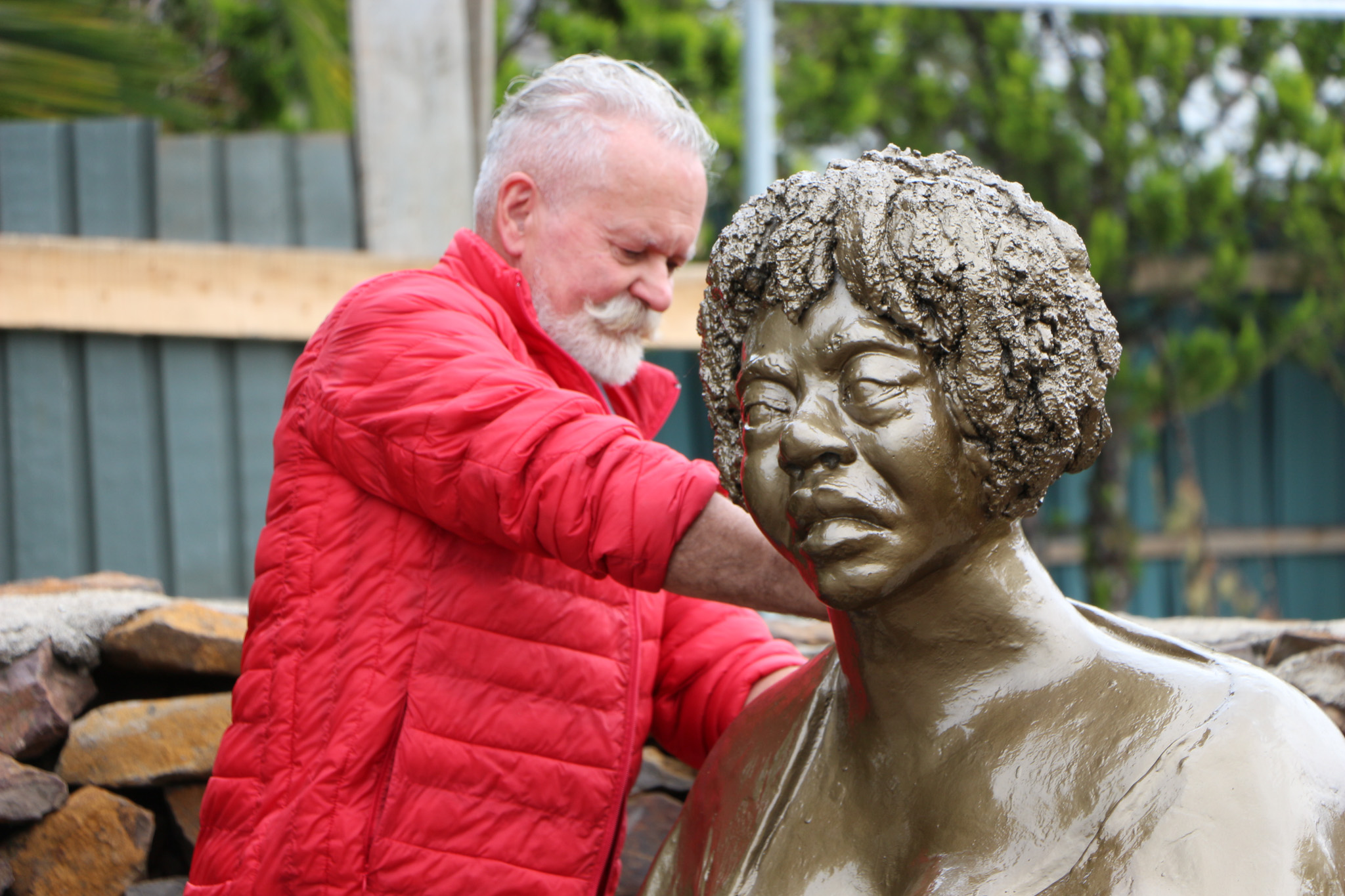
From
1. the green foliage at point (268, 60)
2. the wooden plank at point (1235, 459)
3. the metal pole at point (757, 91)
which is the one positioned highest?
the green foliage at point (268, 60)

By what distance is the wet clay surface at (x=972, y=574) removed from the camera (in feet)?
3.90

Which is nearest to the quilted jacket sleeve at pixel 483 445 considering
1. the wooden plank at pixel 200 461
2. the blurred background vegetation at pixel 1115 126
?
the wooden plank at pixel 200 461

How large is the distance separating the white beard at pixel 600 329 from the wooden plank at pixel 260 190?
90.4 inches

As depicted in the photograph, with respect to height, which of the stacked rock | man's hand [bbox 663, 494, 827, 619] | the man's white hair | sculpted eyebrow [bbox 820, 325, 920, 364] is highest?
the man's white hair

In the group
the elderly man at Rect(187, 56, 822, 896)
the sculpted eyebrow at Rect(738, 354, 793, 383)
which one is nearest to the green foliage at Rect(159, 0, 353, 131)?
the elderly man at Rect(187, 56, 822, 896)

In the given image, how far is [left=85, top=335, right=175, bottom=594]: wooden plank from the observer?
399 cm

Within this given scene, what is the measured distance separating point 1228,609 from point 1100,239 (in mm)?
2715

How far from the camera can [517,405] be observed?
5.84ft

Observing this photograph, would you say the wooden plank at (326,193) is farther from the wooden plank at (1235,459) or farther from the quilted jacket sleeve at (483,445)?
the wooden plank at (1235,459)

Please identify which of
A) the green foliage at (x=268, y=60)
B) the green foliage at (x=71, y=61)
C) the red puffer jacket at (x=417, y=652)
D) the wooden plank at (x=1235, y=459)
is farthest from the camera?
the wooden plank at (x=1235, y=459)

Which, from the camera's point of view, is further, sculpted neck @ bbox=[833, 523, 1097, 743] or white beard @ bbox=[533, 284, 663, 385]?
white beard @ bbox=[533, 284, 663, 385]

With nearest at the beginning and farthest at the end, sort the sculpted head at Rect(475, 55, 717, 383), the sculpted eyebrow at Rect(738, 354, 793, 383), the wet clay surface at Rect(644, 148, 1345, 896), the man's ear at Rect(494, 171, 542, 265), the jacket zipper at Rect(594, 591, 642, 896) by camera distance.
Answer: the wet clay surface at Rect(644, 148, 1345, 896)
the sculpted eyebrow at Rect(738, 354, 793, 383)
the jacket zipper at Rect(594, 591, 642, 896)
the sculpted head at Rect(475, 55, 717, 383)
the man's ear at Rect(494, 171, 542, 265)

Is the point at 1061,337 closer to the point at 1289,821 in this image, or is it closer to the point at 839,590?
the point at 839,590

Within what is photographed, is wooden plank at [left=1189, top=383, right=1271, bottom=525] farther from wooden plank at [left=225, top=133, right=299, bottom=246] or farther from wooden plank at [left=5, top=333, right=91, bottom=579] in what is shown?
wooden plank at [left=5, top=333, right=91, bottom=579]
